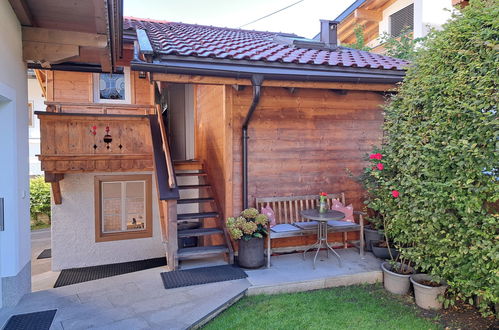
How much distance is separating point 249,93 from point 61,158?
13.3 ft

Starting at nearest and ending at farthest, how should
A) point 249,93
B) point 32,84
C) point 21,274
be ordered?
point 21,274
point 249,93
point 32,84

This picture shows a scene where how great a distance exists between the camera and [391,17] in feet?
41.9

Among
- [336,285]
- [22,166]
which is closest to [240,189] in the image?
[336,285]

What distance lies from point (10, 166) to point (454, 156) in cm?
487

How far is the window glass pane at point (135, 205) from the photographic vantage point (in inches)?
336

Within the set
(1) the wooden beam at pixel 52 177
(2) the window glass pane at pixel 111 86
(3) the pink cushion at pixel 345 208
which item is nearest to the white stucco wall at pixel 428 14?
(3) the pink cushion at pixel 345 208

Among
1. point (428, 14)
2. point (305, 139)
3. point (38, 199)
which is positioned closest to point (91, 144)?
point (305, 139)

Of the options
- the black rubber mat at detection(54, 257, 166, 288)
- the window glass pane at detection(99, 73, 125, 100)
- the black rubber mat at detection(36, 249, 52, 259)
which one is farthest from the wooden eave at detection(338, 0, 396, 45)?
the black rubber mat at detection(36, 249, 52, 259)

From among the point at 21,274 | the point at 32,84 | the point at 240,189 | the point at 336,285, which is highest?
the point at 32,84

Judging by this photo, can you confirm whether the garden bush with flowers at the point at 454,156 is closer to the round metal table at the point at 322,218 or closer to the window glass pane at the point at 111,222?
the round metal table at the point at 322,218

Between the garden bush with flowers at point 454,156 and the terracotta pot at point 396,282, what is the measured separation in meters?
→ 0.45

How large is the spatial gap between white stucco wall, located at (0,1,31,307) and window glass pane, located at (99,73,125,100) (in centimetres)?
503

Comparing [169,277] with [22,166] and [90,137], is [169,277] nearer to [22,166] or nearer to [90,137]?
[22,166]

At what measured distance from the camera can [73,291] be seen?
13.9 feet
